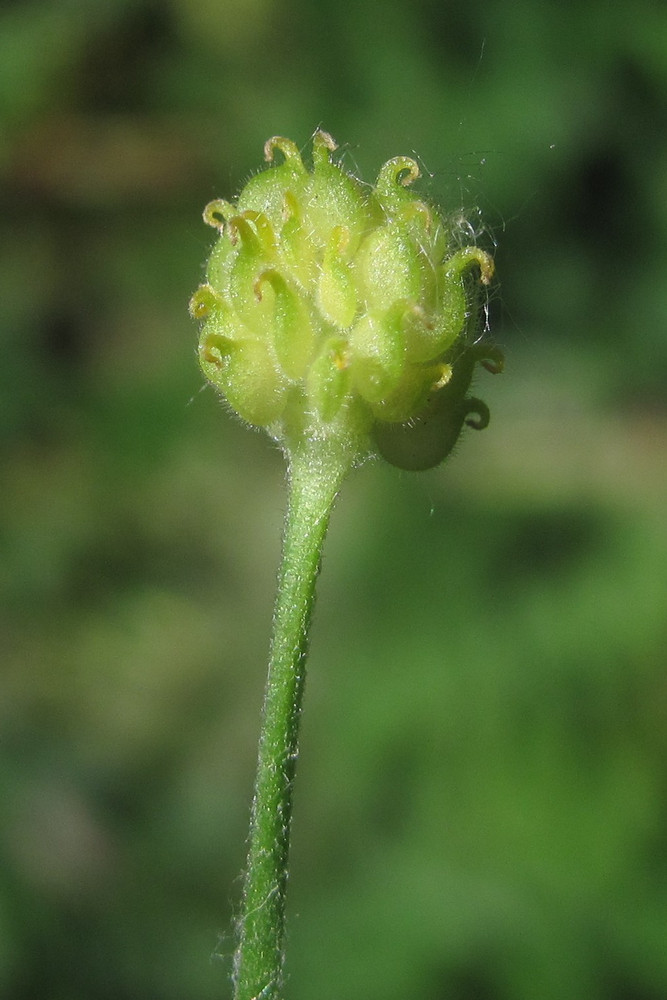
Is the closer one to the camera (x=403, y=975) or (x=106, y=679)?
(x=403, y=975)

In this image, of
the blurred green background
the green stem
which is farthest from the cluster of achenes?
the blurred green background

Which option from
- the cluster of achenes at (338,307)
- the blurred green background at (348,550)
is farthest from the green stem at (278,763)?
the blurred green background at (348,550)

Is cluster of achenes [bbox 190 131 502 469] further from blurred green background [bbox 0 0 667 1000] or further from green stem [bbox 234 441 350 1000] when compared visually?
blurred green background [bbox 0 0 667 1000]

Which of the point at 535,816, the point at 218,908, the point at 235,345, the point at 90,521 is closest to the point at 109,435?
the point at 90,521

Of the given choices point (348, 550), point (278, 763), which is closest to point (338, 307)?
point (278, 763)

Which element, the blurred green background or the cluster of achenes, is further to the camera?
the blurred green background

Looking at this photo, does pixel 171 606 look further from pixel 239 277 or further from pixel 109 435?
pixel 239 277

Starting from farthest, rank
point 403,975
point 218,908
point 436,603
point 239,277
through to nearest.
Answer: point 436,603 → point 218,908 → point 403,975 → point 239,277

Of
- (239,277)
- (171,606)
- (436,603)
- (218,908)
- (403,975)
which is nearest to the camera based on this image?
(239,277)
